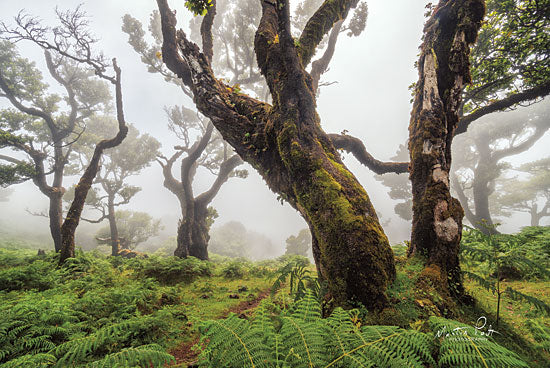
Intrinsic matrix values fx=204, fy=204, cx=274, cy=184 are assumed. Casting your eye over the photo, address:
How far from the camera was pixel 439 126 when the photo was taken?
3.97 meters

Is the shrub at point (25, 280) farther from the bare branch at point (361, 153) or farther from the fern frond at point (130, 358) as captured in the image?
the bare branch at point (361, 153)

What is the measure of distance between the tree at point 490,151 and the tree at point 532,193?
1221mm

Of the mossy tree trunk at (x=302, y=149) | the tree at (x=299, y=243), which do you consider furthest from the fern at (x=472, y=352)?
the tree at (x=299, y=243)

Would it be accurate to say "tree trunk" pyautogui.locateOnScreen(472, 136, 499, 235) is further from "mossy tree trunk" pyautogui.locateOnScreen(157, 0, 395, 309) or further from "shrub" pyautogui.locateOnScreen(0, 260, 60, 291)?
"shrub" pyautogui.locateOnScreen(0, 260, 60, 291)

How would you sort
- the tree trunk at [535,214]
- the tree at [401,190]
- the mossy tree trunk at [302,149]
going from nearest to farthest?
the mossy tree trunk at [302,149], the tree at [401,190], the tree trunk at [535,214]

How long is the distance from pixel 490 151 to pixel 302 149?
100 feet

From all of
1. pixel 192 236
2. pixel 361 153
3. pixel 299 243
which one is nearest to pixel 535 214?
pixel 299 243

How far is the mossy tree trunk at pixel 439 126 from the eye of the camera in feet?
10.7

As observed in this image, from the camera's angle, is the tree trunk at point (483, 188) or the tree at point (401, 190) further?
the tree at point (401, 190)

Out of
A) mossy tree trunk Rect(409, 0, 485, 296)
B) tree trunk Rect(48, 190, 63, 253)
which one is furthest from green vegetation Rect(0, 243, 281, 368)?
mossy tree trunk Rect(409, 0, 485, 296)

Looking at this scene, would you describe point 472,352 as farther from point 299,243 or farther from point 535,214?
point 535,214

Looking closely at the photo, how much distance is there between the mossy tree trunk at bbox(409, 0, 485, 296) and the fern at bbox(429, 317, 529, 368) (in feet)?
6.35

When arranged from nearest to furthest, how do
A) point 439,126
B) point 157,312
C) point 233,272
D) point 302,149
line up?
point 157,312 < point 302,149 < point 439,126 < point 233,272

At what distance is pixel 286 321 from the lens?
4.97 feet
